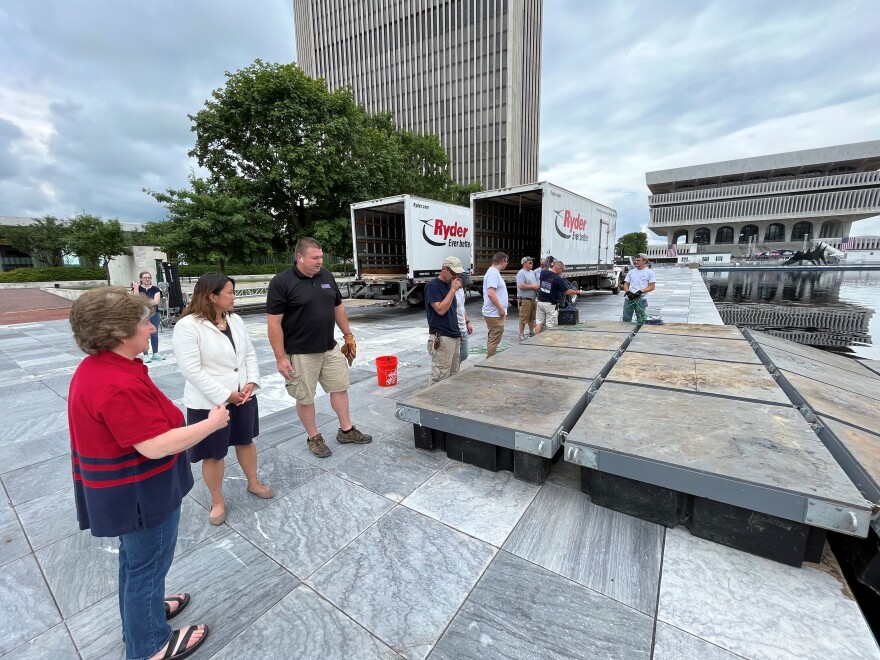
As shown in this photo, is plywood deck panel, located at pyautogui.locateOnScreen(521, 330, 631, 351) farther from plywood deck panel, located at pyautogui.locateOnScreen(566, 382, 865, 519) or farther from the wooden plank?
plywood deck panel, located at pyautogui.locateOnScreen(566, 382, 865, 519)

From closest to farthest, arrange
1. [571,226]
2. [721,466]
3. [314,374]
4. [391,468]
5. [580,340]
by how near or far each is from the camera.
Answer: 1. [721,466]
2. [391,468]
3. [314,374]
4. [580,340]
5. [571,226]

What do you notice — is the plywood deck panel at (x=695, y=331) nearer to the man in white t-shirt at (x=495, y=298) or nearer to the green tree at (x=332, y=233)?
the man in white t-shirt at (x=495, y=298)

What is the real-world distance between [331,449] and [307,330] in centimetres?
116

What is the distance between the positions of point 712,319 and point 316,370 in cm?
1064

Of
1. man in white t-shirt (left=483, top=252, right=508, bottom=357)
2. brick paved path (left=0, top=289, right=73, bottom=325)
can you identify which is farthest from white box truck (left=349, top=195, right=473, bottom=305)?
brick paved path (left=0, top=289, right=73, bottom=325)

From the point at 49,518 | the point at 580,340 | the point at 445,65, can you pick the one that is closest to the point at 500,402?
the point at 580,340

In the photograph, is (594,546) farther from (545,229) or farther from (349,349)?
(545,229)

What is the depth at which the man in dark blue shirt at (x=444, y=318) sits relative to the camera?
4.07 m

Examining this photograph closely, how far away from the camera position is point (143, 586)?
58.7 inches

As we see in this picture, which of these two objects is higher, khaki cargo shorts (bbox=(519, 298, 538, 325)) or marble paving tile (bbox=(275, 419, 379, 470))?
khaki cargo shorts (bbox=(519, 298, 538, 325))

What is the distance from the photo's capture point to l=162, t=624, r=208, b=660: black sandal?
158cm

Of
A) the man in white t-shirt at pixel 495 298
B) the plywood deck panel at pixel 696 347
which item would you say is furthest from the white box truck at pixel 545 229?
the plywood deck panel at pixel 696 347

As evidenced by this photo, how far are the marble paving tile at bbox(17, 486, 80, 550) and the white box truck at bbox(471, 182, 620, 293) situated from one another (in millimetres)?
10092

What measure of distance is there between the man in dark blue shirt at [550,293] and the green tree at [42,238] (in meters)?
42.5
